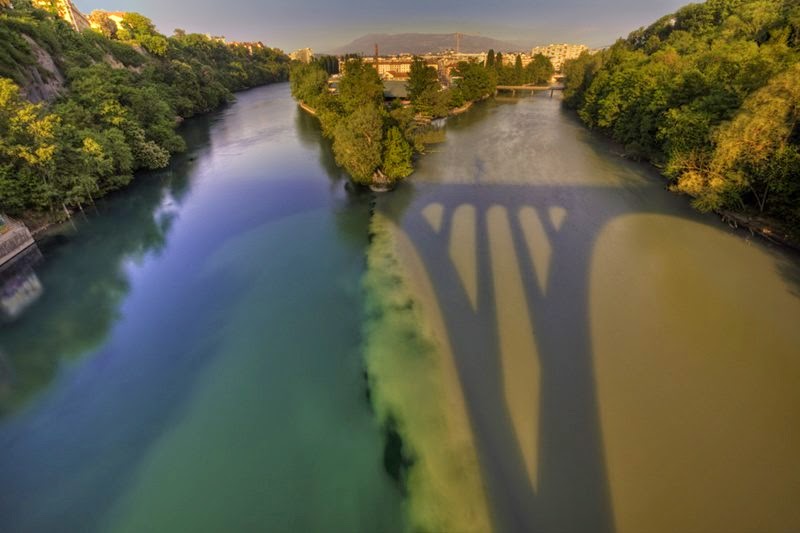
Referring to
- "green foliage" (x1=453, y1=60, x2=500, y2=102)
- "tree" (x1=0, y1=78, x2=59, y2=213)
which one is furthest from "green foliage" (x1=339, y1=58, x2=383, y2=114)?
Result: "green foliage" (x1=453, y1=60, x2=500, y2=102)

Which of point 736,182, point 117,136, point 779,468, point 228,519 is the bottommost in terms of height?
point 228,519

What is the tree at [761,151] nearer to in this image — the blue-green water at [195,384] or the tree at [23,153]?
the blue-green water at [195,384]

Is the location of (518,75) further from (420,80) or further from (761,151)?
(761,151)

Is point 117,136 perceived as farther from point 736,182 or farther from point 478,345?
point 736,182

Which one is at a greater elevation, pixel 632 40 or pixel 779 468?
pixel 632 40

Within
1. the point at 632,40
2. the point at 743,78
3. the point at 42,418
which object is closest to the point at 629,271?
the point at 743,78

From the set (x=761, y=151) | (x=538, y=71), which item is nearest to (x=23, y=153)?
(x=761, y=151)
